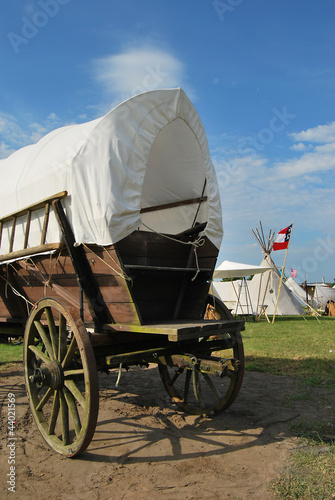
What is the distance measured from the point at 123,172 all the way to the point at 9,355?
22.2 feet

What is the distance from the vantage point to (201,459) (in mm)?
3172

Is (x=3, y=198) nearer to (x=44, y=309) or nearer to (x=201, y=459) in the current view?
(x=44, y=309)

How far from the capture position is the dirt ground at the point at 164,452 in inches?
107

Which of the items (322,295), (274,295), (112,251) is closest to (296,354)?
(112,251)

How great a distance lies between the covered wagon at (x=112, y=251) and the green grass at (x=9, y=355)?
3405 mm

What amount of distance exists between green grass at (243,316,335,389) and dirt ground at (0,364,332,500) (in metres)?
1.14

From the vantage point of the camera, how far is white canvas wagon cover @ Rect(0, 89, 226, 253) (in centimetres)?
322

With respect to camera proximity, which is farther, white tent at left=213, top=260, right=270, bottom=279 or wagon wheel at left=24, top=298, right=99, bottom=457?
white tent at left=213, top=260, right=270, bottom=279

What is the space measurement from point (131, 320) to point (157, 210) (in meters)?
1.64

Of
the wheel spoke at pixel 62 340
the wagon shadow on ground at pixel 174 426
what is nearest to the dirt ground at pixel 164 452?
the wagon shadow on ground at pixel 174 426

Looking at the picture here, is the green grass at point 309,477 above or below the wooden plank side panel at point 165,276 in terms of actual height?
below

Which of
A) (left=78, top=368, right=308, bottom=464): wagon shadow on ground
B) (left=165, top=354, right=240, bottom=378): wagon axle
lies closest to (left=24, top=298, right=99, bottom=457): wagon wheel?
(left=78, top=368, right=308, bottom=464): wagon shadow on ground

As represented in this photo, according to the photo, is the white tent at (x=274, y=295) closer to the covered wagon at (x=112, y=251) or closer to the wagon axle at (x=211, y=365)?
the covered wagon at (x=112, y=251)

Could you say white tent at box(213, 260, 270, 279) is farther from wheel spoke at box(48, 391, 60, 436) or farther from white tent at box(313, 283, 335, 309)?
wheel spoke at box(48, 391, 60, 436)
